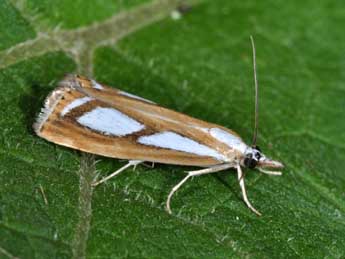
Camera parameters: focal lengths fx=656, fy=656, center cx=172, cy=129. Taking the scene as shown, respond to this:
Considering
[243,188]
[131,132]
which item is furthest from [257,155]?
[131,132]

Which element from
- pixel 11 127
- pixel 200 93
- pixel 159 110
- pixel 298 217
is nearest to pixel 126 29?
pixel 200 93

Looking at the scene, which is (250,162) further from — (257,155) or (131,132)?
(131,132)

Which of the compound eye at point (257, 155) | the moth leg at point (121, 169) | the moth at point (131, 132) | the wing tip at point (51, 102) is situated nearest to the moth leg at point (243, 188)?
the moth at point (131, 132)

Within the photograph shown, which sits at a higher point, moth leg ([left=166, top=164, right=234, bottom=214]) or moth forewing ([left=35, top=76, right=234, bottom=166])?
moth forewing ([left=35, top=76, right=234, bottom=166])

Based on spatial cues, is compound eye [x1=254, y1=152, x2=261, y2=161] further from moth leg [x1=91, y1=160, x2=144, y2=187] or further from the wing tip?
the wing tip

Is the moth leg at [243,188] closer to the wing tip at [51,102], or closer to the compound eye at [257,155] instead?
the compound eye at [257,155]

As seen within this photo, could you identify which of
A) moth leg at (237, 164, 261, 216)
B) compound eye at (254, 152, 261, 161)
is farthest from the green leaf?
compound eye at (254, 152, 261, 161)
